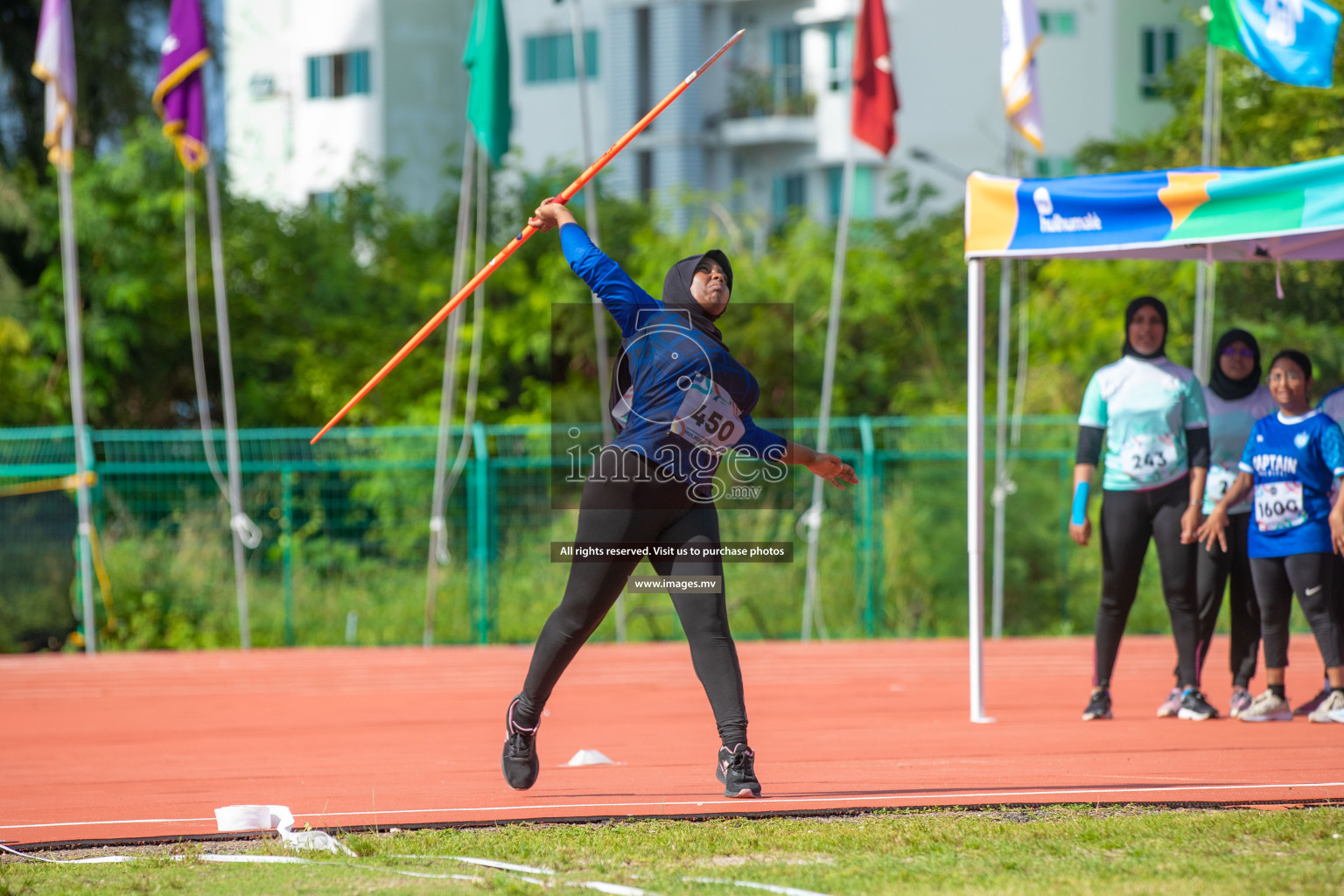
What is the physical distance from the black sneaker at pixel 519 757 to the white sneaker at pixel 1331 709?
13.7 ft

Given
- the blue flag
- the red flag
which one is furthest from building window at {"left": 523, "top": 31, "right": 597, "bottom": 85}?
the blue flag

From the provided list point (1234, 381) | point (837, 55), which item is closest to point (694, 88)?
point (837, 55)

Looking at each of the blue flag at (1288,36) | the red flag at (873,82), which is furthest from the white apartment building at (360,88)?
the blue flag at (1288,36)

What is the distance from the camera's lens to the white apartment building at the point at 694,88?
33938 mm

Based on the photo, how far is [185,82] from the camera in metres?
13.7

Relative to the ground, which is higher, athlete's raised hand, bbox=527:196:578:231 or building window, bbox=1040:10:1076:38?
building window, bbox=1040:10:1076:38

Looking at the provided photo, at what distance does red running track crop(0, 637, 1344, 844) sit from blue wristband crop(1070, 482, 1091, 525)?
1.05m

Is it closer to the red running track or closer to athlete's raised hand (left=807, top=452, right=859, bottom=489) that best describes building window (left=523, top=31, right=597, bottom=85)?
the red running track

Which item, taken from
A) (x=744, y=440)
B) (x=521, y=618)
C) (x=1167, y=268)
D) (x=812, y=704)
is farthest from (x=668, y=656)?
(x=1167, y=268)

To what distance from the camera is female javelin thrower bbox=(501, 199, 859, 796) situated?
545cm

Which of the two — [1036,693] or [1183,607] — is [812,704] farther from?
[1183,607]

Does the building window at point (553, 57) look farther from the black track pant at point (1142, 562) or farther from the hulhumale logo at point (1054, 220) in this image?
the black track pant at point (1142, 562)

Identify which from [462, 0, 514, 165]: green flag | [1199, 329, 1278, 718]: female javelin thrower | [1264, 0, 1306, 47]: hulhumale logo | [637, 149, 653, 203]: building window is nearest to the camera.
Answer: [1199, 329, 1278, 718]: female javelin thrower

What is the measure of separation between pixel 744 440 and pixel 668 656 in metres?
7.53
